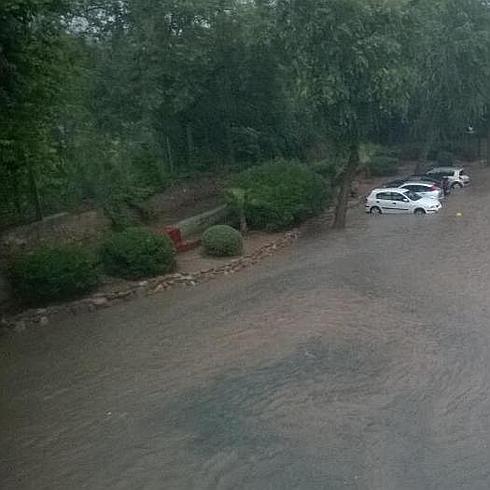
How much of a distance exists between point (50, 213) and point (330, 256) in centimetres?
950

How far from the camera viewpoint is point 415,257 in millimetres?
24844

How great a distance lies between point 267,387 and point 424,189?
2131cm

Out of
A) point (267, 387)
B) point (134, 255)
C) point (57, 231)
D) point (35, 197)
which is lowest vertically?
point (267, 387)

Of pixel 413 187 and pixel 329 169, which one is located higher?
pixel 329 169

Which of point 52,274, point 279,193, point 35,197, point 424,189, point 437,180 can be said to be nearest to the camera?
point 52,274

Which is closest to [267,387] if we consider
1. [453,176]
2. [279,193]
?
[279,193]

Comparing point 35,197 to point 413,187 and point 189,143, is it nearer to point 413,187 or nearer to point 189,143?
point 189,143

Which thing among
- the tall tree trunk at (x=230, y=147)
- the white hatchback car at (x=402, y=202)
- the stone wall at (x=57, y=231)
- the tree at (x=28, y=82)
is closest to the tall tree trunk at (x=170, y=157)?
the tall tree trunk at (x=230, y=147)

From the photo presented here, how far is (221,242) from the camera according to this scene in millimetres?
25016

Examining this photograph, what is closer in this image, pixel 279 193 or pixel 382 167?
pixel 279 193

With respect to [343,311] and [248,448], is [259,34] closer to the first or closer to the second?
[343,311]

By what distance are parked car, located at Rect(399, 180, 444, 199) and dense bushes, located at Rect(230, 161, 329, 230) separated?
520 centimetres

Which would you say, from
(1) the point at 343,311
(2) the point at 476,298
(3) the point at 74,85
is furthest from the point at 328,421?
(3) the point at 74,85

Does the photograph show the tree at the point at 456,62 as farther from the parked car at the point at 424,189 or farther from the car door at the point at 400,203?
the car door at the point at 400,203
